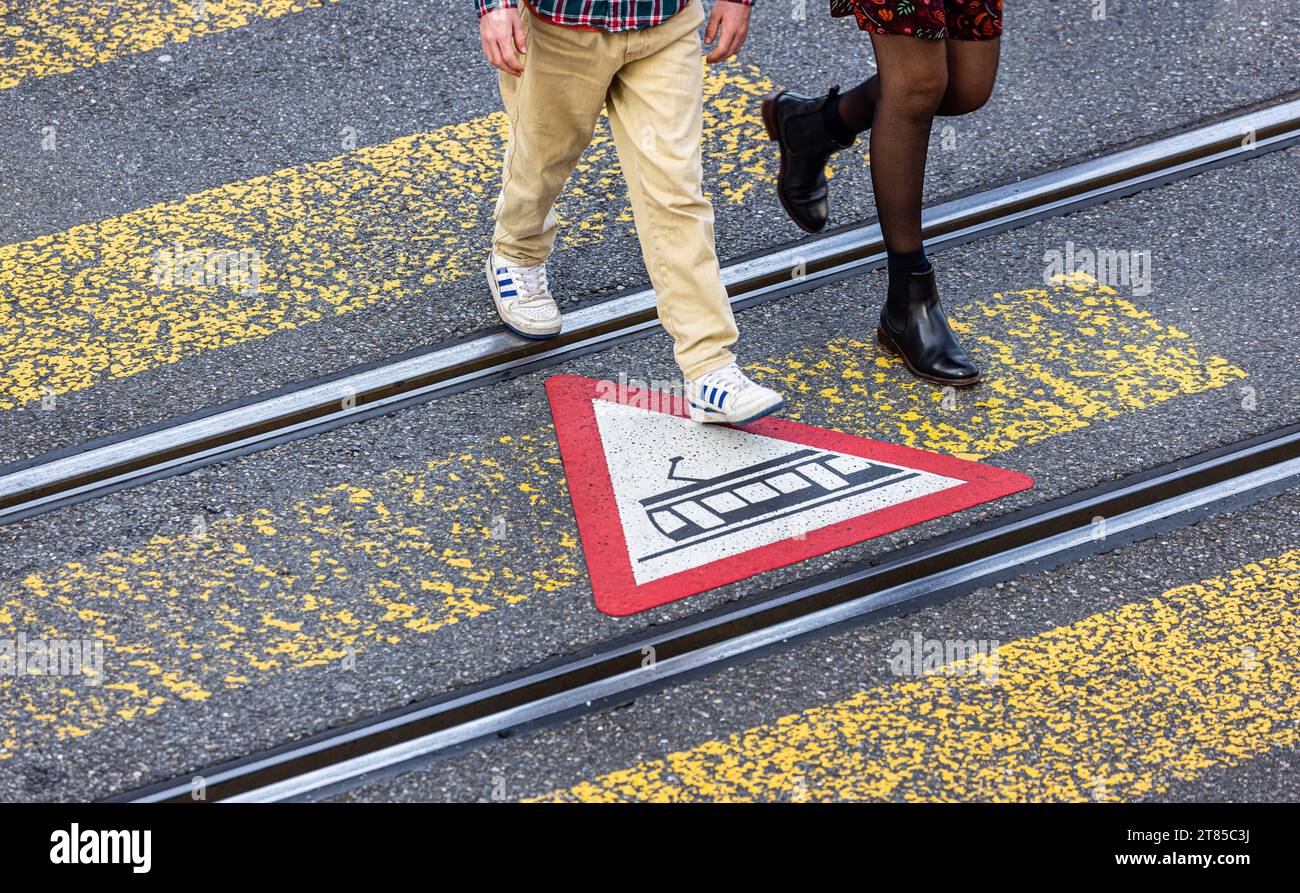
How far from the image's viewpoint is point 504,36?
324cm

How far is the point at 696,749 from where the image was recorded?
2.88 meters

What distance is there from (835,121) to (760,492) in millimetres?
1222

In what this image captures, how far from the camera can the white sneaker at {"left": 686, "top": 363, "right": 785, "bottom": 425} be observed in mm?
3557

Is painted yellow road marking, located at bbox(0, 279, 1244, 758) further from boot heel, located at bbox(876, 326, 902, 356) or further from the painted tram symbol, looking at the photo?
the painted tram symbol

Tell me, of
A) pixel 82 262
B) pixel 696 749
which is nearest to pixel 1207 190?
pixel 696 749

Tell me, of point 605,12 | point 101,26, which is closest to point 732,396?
point 605,12

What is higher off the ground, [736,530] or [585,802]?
[736,530]

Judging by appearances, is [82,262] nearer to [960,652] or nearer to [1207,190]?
[960,652]

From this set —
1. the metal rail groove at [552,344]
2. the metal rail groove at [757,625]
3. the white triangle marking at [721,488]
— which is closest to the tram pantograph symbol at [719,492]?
the white triangle marking at [721,488]

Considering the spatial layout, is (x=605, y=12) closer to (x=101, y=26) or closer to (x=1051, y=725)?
(x=1051, y=725)

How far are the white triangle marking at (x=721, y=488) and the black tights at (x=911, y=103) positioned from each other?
0.63m

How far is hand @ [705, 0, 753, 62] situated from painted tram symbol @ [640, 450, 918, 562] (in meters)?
0.95

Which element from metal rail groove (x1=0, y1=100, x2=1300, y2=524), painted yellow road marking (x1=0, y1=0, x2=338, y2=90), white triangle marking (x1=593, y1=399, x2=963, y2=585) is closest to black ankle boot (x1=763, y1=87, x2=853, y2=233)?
metal rail groove (x1=0, y1=100, x2=1300, y2=524)
